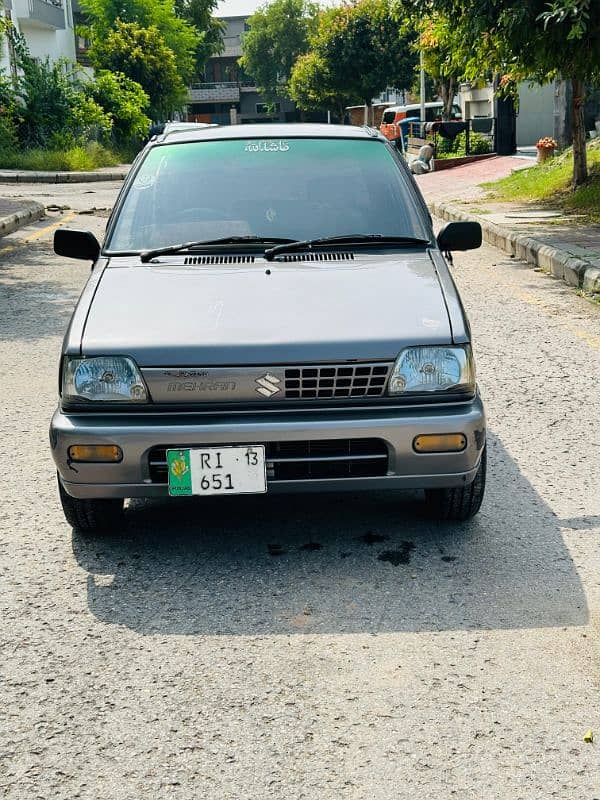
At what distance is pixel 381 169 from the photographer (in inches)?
208

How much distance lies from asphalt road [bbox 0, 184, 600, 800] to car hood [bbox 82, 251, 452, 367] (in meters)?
0.79

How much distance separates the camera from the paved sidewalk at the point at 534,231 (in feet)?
36.0

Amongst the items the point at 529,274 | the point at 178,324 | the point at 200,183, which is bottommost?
the point at 529,274

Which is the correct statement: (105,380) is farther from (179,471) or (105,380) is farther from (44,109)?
(44,109)

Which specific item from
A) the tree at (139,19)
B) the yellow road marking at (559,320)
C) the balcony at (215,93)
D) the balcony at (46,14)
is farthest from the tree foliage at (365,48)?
the balcony at (215,93)

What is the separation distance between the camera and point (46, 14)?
47031 millimetres

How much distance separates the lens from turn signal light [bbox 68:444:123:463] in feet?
12.9

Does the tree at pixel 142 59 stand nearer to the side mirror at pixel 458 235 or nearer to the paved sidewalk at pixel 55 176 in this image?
the paved sidewalk at pixel 55 176

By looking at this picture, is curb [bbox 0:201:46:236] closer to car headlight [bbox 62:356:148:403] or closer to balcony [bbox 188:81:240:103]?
car headlight [bbox 62:356:148:403]

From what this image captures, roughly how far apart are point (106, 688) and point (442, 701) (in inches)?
37.2

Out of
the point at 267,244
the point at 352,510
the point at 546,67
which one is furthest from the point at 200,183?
the point at 546,67

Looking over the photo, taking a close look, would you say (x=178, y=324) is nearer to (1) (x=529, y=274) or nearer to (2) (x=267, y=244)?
(2) (x=267, y=244)

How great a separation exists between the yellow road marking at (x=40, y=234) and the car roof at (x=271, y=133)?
915 cm

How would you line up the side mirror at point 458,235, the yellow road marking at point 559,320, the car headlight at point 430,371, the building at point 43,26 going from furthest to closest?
the building at point 43,26, the yellow road marking at point 559,320, the side mirror at point 458,235, the car headlight at point 430,371
